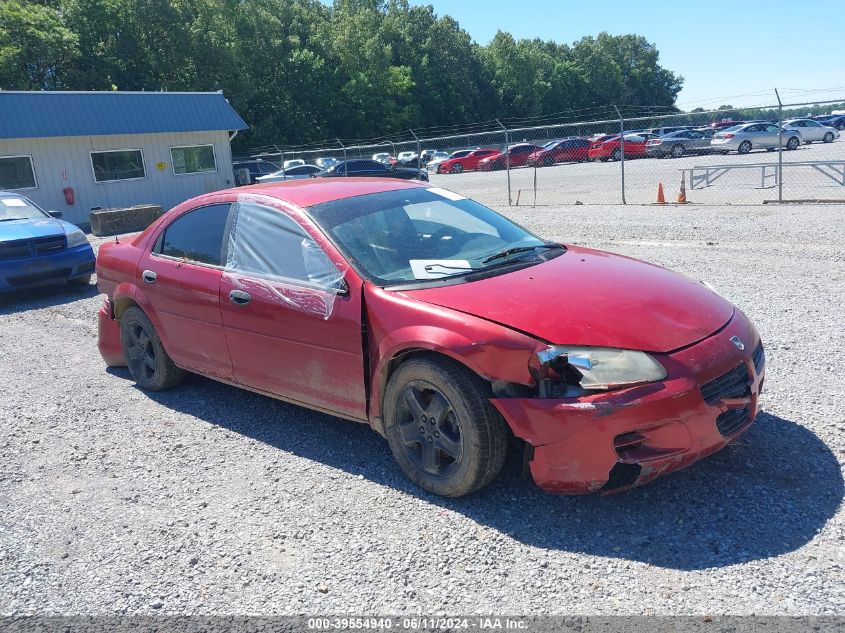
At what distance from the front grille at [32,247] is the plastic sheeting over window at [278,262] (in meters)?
6.19

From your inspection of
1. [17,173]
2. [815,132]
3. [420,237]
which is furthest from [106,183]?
[815,132]

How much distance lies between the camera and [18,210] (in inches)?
407

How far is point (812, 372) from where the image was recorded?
4.80 meters

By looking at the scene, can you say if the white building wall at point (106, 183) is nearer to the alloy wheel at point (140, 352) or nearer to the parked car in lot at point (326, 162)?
the parked car in lot at point (326, 162)

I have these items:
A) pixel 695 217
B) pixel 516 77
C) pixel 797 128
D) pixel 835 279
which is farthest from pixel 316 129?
pixel 835 279

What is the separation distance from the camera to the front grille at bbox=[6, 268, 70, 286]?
9266 mm

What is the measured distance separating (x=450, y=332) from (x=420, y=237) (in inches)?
43.7

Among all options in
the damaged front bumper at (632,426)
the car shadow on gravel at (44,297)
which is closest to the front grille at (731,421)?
the damaged front bumper at (632,426)

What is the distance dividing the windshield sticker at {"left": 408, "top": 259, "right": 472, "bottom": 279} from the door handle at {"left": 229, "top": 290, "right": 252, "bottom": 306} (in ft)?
3.59

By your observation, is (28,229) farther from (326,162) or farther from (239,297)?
(326,162)

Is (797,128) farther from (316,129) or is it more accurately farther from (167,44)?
(167,44)

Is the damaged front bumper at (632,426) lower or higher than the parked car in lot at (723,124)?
lower

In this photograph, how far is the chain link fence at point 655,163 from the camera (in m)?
16.7

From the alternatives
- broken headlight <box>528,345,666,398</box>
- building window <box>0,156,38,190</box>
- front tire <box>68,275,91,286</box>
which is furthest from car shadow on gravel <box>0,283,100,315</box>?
building window <box>0,156,38,190</box>
